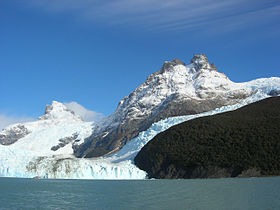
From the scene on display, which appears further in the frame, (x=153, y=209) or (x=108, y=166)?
(x=108, y=166)

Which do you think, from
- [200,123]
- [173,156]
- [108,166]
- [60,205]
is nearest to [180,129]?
[200,123]

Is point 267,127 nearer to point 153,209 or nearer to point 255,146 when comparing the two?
point 255,146

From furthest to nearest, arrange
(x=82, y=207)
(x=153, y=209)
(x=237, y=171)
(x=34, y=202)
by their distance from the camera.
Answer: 1. (x=237, y=171)
2. (x=34, y=202)
3. (x=82, y=207)
4. (x=153, y=209)

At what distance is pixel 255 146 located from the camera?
95.6m

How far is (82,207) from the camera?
42.8 m

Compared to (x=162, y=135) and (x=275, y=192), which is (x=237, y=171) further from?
(x=275, y=192)

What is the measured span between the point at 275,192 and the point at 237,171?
4223 centimetres

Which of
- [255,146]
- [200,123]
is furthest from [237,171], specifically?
→ [200,123]

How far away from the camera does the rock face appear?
3619 inches

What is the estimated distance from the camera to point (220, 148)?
99.3 m

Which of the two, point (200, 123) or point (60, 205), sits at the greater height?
point (200, 123)

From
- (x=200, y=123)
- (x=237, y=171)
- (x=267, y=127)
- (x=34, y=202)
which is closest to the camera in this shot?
(x=34, y=202)

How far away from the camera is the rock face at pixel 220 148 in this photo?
91913mm

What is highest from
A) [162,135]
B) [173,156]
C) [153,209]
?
[162,135]
